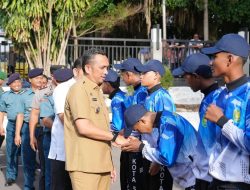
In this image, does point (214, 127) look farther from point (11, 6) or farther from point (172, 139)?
point (11, 6)

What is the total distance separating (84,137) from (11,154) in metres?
4.26

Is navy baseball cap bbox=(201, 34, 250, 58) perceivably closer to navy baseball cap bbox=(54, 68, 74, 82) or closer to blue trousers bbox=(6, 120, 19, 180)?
navy baseball cap bbox=(54, 68, 74, 82)

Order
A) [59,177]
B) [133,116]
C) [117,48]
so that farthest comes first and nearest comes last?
1. [117,48]
2. [59,177]
3. [133,116]

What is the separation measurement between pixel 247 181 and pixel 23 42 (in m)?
13.2

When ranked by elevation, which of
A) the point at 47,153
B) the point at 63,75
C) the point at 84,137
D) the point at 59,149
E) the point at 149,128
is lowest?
the point at 47,153

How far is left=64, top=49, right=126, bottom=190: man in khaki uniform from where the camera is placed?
14.5ft

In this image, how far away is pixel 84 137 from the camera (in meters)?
4.45

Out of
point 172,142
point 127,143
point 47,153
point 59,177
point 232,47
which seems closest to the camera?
point 232,47

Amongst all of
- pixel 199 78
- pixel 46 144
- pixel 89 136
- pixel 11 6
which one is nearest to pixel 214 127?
pixel 199 78

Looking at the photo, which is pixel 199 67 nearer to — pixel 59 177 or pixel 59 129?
→ pixel 59 129

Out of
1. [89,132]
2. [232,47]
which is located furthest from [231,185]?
[89,132]

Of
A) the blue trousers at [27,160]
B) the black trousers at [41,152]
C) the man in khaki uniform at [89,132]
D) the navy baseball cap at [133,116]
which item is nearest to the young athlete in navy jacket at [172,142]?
the navy baseball cap at [133,116]

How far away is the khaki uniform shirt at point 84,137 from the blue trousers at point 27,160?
3030mm

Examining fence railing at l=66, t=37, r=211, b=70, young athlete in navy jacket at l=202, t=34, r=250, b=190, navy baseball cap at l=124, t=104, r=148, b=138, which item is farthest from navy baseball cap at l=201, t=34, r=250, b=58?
fence railing at l=66, t=37, r=211, b=70
